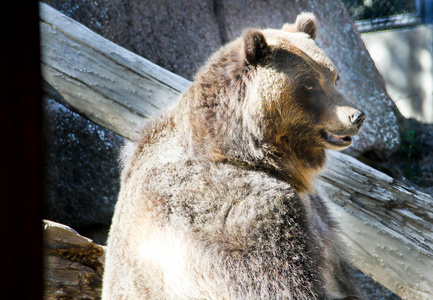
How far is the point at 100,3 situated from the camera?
5004 millimetres

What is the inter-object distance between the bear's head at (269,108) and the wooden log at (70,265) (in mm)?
1298

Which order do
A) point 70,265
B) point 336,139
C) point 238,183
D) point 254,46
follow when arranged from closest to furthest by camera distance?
point 238,183 < point 254,46 < point 336,139 < point 70,265

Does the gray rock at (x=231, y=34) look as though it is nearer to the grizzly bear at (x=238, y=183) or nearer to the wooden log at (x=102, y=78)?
the wooden log at (x=102, y=78)

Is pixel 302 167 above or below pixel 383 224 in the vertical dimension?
above

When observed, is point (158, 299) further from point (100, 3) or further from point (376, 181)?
point (100, 3)

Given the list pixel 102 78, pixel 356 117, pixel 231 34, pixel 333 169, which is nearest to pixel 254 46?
pixel 356 117

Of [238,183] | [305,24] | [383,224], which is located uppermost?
[305,24]

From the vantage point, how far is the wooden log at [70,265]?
2822mm

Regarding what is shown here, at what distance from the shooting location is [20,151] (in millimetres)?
821

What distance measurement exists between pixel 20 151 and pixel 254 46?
5.36ft

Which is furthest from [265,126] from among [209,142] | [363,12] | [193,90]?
[363,12]

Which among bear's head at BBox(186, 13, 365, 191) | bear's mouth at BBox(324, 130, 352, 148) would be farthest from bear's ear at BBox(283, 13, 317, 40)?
bear's mouth at BBox(324, 130, 352, 148)

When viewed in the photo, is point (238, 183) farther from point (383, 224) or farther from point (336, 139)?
point (383, 224)

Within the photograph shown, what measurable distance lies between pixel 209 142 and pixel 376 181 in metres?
1.60
